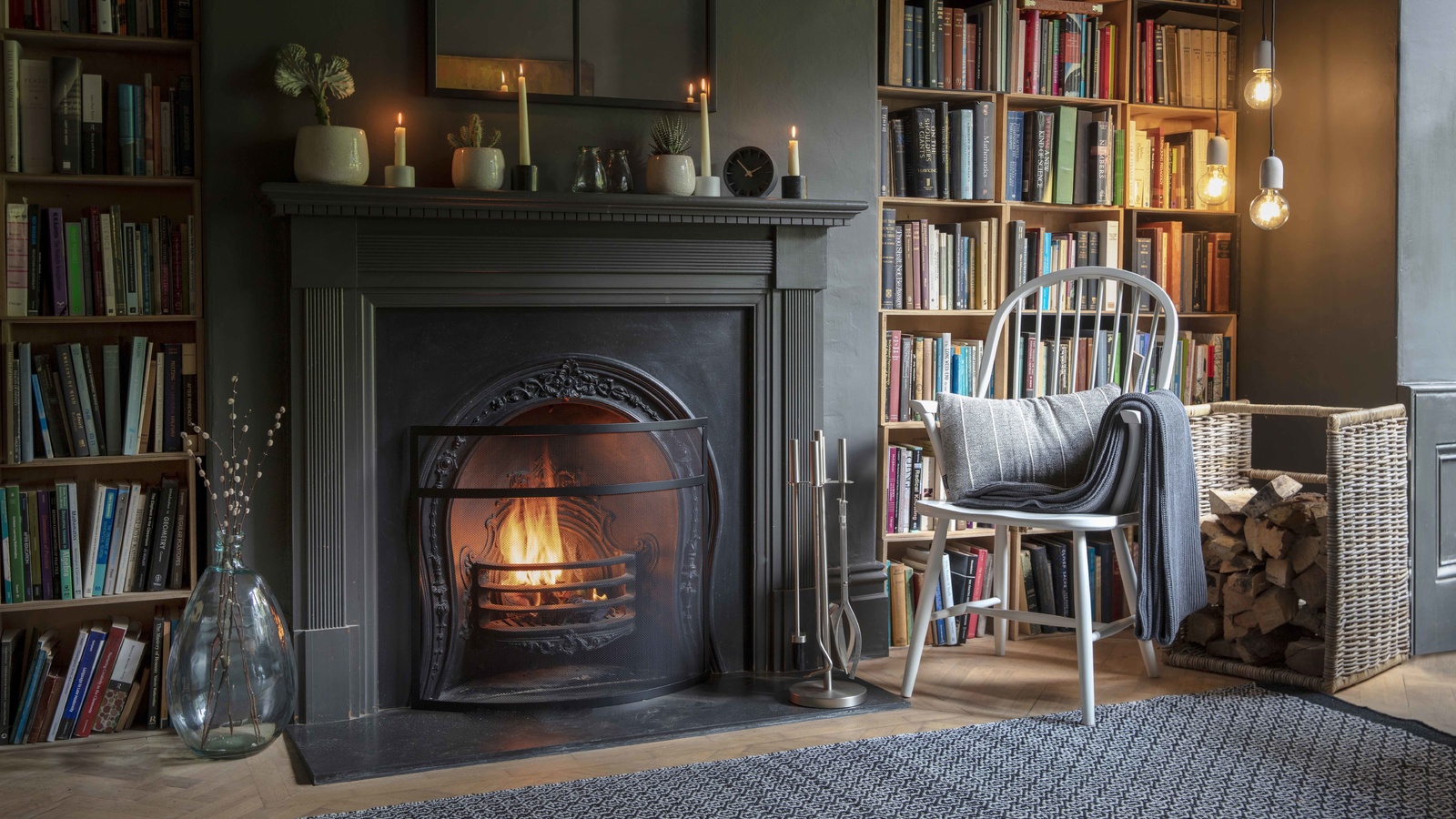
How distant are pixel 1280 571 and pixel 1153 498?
1.87 feet

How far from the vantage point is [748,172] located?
313 centimetres

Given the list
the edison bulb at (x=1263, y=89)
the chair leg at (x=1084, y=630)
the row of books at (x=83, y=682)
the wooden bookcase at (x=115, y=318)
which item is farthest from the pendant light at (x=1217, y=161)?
the row of books at (x=83, y=682)

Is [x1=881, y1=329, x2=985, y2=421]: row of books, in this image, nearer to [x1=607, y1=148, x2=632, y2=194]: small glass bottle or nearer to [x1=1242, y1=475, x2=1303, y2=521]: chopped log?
[x1=1242, y1=475, x2=1303, y2=521]: chopped log

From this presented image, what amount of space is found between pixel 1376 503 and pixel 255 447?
2.71m

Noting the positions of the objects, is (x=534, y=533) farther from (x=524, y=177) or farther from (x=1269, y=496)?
(x=1269, y=496)

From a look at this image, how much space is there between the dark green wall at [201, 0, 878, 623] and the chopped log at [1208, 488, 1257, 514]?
111 centimetres

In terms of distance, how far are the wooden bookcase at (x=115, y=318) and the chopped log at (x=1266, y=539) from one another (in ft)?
8.44

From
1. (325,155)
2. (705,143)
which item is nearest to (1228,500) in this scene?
(705,143)

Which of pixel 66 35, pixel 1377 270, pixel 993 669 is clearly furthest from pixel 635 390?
pixel 1377 270

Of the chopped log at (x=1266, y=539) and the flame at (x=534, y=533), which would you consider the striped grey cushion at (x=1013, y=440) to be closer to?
the chopped log at (x=1266, y=539)

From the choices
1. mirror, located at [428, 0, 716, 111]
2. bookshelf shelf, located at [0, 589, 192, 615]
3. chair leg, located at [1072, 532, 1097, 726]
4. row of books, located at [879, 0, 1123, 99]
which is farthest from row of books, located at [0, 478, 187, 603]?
row of books, located at [879, 0, 1123, 99]

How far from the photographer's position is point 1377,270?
3.43 m

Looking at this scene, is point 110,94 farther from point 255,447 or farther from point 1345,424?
point 1345,424

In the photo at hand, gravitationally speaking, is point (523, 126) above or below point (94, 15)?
below
